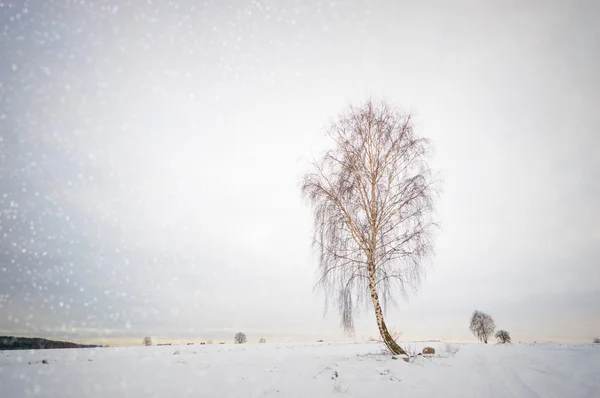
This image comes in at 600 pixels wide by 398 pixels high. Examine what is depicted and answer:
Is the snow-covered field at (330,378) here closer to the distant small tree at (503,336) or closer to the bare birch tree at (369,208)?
the bare birch tree at (369,208)

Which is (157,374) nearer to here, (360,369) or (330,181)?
(360,369)

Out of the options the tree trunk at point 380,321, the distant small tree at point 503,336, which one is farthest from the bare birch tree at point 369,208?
the distant small tree at point 503,336

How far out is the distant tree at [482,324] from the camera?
3284cm

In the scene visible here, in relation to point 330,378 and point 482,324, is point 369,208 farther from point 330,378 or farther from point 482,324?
point 482,324

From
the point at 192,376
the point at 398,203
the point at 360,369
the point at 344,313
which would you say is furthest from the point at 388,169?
the point at 192,376

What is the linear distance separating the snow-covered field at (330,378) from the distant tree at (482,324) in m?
30.2

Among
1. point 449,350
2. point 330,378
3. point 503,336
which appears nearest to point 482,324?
point 503,336

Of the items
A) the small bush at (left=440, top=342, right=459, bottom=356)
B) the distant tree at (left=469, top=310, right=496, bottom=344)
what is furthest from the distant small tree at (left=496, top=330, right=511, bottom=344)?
the small bush at (left=440, top=342, right=459, bottom=356)

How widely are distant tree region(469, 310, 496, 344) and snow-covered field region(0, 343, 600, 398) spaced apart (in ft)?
99.1

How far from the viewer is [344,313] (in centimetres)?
1029

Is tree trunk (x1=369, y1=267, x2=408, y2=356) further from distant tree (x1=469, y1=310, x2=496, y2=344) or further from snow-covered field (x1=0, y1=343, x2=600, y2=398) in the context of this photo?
distant tree (x1=469, y1=310, x2=496, y2=344)

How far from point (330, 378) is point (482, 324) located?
3519 cm

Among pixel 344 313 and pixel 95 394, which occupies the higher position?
pixel 344 313

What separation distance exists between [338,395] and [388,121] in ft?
32.7
